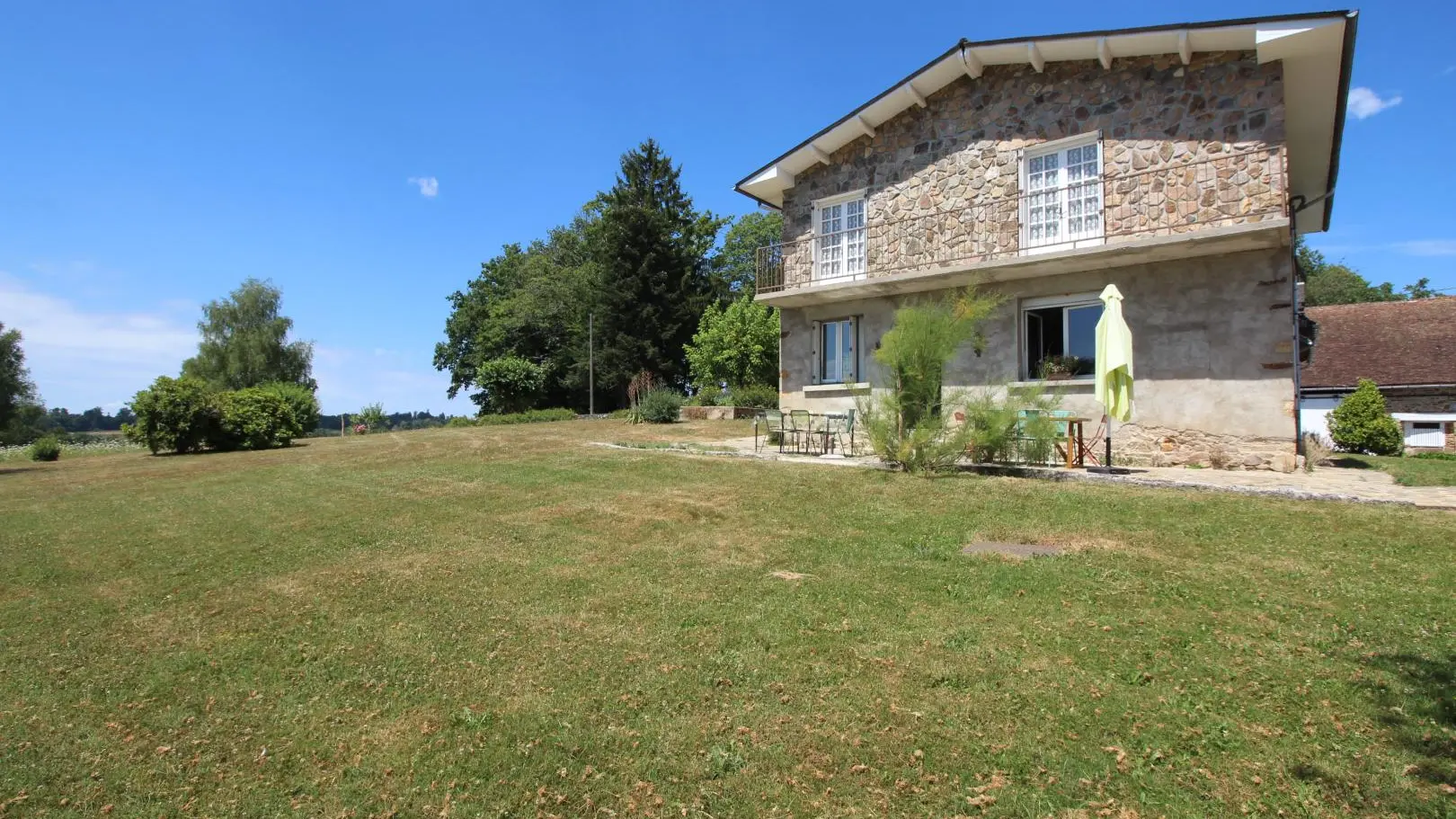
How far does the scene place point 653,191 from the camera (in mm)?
41438

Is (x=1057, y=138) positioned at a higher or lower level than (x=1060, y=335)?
higher

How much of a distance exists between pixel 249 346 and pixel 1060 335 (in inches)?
1969

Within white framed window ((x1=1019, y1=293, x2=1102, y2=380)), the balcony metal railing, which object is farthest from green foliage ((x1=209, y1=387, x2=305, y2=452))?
white framed window ((x1=1019, y1=293, x2=1102, y2=380))

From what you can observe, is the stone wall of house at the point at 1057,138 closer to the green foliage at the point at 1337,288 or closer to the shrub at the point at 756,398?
the shrub at the point at 756,398

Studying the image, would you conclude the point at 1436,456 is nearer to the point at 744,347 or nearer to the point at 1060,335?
the point at 1060,335

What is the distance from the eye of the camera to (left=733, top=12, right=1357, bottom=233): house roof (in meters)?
10.6

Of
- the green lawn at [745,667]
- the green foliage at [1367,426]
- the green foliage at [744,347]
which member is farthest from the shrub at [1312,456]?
the green foliage at [744,347]

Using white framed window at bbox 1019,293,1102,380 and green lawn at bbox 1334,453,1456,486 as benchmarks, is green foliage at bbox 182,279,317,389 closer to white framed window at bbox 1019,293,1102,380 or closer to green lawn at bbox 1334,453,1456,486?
white framed window at bbox 1019,293,1102,380

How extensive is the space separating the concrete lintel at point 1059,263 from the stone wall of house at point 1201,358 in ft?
0.82

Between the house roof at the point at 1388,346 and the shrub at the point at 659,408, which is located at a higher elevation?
the house roof at the point at 1388,346

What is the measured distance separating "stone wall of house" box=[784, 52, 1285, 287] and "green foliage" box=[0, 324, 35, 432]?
4695 centimetres

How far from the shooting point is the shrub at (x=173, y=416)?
18609 millimetres

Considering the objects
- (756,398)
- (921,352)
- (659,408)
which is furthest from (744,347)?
(921,352)

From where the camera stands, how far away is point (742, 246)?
4678 centimetres
